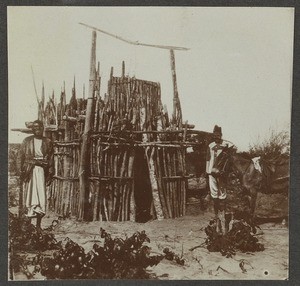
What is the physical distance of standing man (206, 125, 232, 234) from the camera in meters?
2.27

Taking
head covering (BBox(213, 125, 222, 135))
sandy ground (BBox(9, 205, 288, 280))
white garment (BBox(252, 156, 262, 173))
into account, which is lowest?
sandy ground (BBox(9, 205, 288, 280))

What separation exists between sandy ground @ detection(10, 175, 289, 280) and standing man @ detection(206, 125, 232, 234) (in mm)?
50

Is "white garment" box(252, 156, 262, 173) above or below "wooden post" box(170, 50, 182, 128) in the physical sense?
below

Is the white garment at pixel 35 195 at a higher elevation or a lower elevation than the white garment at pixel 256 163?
lower

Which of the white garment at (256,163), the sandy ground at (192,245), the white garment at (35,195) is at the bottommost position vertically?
the sandy ground at (192,245)

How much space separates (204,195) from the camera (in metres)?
2.29

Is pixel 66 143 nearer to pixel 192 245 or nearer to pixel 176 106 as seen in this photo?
pixel 176 106

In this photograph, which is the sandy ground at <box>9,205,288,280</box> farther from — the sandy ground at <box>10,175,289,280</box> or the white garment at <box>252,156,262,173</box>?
the white garment at <box>252,156,262,173</box>

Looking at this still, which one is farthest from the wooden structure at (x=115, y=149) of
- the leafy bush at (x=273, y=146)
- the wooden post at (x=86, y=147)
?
the leafy bush at (x=273, y=146)

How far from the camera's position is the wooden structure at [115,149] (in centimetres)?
225

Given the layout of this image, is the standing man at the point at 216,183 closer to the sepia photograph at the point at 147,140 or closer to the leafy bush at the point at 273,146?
the sepia photograph at the point at 147,140

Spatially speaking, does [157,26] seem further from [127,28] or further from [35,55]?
[35,55]

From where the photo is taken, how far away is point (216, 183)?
229cm

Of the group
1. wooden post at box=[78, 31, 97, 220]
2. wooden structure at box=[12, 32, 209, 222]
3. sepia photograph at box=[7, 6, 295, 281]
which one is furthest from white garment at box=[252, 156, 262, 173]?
wooden post at box=[78, 31, 97, 220]
